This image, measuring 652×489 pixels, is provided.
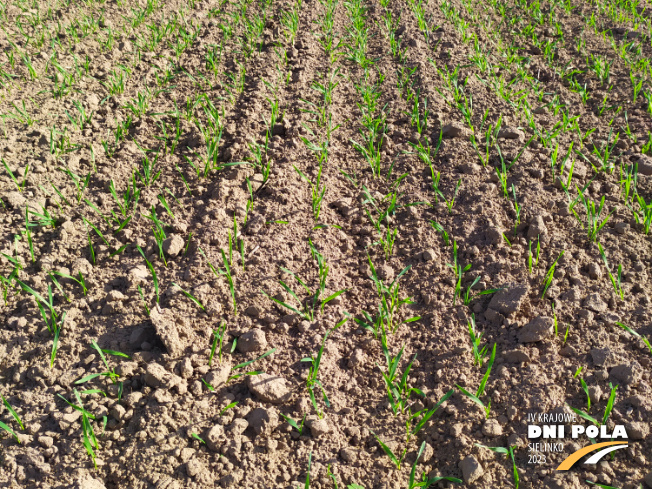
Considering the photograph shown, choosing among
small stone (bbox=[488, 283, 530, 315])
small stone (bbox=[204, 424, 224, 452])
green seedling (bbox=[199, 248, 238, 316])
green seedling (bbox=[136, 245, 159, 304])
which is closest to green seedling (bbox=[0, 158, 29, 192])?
green seedling (bbox=[136, 245, 159, 304])

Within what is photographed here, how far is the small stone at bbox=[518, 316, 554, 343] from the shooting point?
2.15 m

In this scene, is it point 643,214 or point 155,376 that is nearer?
point 155,376

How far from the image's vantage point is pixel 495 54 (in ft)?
14.6

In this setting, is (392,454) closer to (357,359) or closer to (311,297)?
(357,359)

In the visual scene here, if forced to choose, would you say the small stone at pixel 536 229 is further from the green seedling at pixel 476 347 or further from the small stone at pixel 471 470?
the small stone at pixel 471 470

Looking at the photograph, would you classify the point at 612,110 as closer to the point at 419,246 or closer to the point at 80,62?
Answer: the point at 419,246

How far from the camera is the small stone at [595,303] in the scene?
225cm

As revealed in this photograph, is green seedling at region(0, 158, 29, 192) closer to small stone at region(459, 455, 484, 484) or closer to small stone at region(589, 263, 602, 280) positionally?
Result: small stone at region(459, 455, 484, 484)

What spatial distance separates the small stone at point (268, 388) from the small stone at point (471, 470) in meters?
0.78

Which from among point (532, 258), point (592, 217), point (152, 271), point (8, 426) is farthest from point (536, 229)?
point (8, 426)

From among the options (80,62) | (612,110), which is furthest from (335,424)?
(80,62)

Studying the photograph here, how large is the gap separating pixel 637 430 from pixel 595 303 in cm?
65

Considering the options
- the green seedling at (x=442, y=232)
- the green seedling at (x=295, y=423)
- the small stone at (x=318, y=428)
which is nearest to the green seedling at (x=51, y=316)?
the green seedling at (x=295, y=423)
